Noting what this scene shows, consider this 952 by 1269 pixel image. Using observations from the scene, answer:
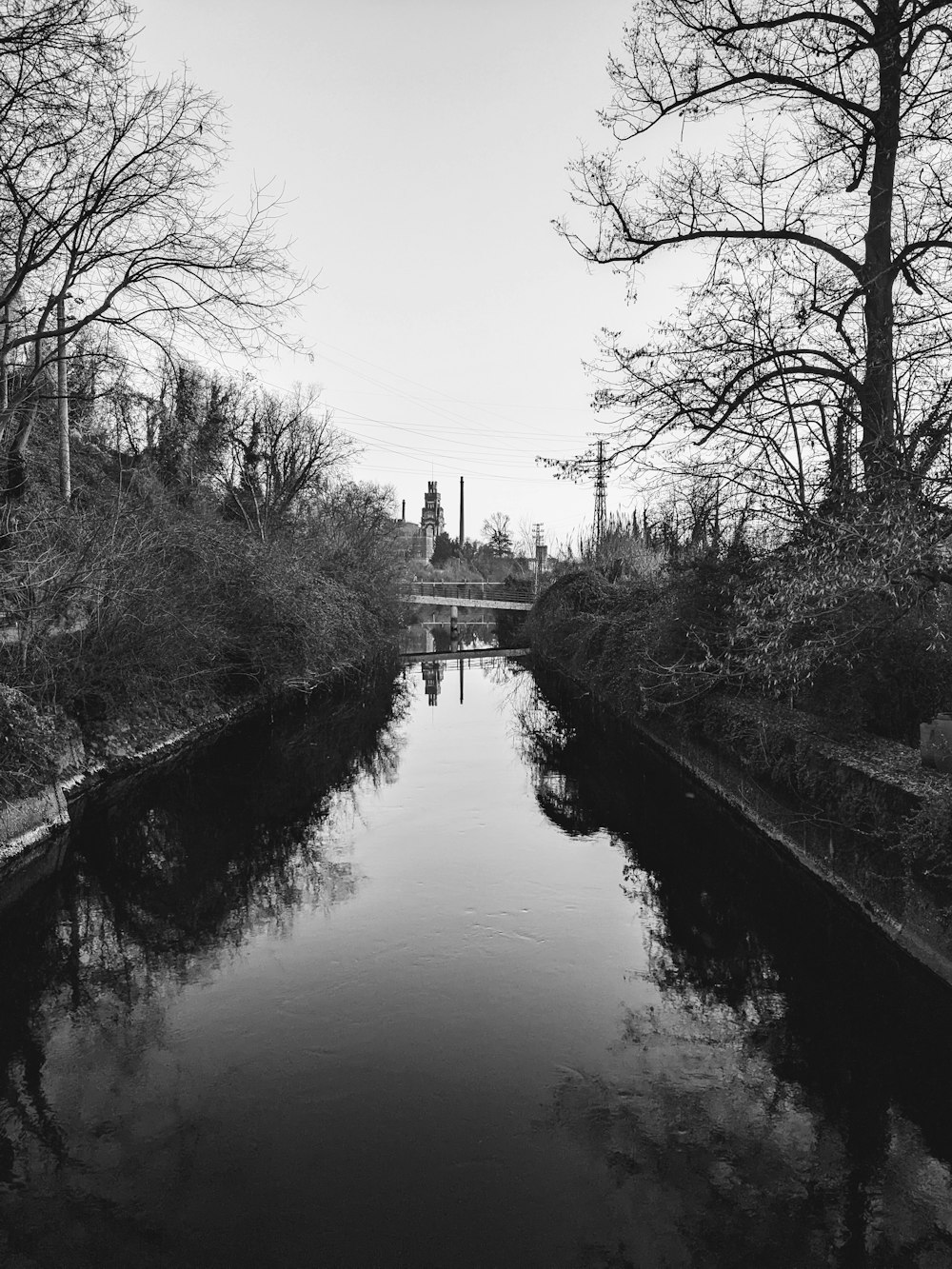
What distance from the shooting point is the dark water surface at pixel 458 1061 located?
12.2 feet

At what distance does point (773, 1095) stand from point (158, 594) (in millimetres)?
Answer: 11487

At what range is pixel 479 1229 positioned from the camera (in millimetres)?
3688

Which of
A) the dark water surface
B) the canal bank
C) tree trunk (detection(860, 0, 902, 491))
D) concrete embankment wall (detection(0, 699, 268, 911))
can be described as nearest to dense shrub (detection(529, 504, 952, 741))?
tree trunk (detection(860, 0, 902, 491))

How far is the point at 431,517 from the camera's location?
109375 mm

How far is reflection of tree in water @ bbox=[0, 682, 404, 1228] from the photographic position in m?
4.73

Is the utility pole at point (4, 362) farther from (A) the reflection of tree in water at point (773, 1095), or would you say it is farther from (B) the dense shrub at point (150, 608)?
(A) the reflection of tree in water at point (773, 1095)

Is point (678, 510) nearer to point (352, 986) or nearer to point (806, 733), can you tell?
point (806, 733)

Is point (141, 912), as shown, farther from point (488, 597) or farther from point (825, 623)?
point (488, 597)

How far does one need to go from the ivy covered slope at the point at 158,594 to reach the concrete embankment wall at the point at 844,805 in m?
8.03

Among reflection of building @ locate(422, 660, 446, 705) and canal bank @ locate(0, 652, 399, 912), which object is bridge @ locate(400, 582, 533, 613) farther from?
canal bank @ locate(0, 652, 399, 912)

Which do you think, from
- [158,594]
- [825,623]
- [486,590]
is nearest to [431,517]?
[486,590]

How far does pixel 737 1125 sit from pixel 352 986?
107 inches

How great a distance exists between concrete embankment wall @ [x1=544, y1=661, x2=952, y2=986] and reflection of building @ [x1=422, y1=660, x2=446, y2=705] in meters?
13.0

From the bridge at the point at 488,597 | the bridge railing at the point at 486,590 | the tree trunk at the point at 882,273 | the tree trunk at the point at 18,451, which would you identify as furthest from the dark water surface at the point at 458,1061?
the bridge railing at the point at 486,590
